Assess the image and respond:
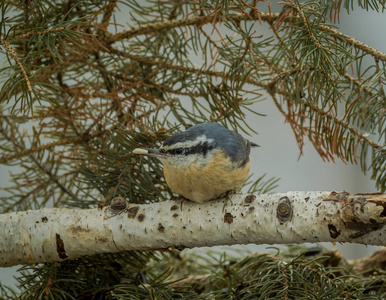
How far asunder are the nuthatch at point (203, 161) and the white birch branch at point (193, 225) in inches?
1.3

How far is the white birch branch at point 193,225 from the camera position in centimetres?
62

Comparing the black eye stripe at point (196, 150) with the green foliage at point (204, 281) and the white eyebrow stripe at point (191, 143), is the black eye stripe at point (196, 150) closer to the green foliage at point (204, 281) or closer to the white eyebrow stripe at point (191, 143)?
the white eyebrow stripe at point (191, 143)

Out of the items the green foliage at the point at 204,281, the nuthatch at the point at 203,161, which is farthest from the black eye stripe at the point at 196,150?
the green foliage at the point at 204,281

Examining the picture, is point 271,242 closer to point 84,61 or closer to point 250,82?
point 250,82

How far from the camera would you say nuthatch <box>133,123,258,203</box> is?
793 mm

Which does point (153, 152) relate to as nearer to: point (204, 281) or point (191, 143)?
point (191, 143)

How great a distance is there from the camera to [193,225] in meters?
0.73

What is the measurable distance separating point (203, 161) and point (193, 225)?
142mm

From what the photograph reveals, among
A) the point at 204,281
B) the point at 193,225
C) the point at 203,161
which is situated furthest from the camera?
the point at 204,281

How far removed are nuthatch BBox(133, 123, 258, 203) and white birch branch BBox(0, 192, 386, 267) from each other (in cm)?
3

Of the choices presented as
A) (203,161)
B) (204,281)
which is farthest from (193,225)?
(204,281)

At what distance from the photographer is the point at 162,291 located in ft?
2.39

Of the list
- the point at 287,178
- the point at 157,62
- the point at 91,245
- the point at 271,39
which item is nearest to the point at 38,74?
the point at 157,62

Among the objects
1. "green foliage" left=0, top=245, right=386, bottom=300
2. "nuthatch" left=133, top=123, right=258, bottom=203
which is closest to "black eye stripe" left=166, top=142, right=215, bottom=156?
"nuthatch" left=133, top=123, right=258, bottom=203
